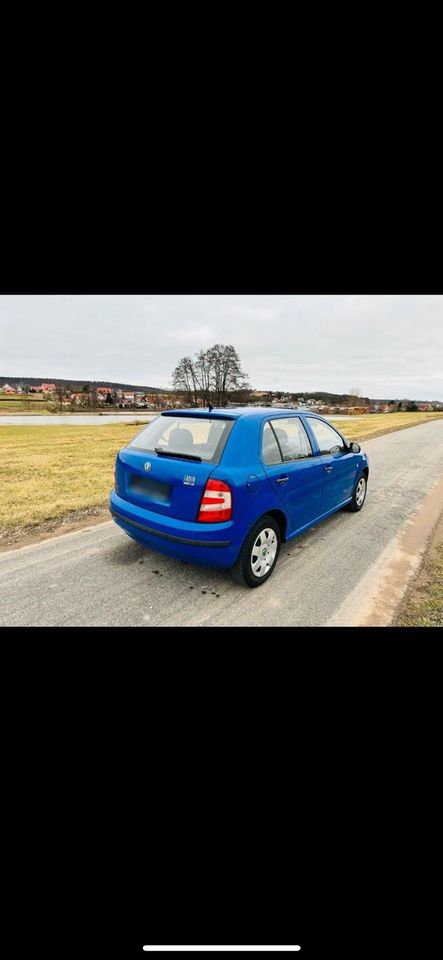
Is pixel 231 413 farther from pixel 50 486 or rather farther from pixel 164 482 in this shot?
pixel 50 486

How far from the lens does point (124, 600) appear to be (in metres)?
2.90

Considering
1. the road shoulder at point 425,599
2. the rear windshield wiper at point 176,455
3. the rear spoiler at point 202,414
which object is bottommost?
the road shoulder at point 425,599

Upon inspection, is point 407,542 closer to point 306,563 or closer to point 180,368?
point 306,563

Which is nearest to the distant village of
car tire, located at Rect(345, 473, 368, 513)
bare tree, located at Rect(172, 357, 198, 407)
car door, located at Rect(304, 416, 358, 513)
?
bare tree, located at Rect(172, 357, 198, 407)

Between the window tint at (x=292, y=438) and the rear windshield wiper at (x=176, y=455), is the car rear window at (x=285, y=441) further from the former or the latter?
the rear windshield wiper at (x=176, y=455)

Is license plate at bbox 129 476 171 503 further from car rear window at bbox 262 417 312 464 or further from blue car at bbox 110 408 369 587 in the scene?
car rear window at bbox 262 417 312 464

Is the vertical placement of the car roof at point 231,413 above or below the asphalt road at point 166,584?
above

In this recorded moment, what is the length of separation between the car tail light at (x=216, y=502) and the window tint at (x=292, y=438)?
1001 mm

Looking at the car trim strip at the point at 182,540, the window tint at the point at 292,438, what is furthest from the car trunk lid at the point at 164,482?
the window tint at the point at 292,438

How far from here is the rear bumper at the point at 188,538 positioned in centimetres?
276

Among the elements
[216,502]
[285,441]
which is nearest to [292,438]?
[285,441]

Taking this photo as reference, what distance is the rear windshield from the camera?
2.97 m

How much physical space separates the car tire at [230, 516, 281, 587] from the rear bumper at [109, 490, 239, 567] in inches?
5.8
